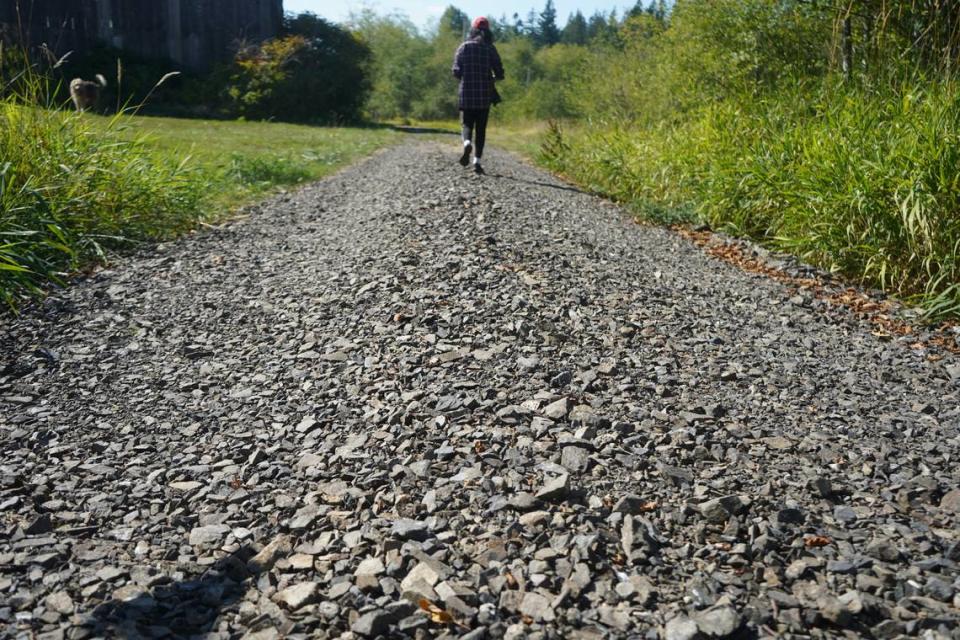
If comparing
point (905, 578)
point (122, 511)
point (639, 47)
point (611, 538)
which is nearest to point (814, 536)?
point (905, 578)

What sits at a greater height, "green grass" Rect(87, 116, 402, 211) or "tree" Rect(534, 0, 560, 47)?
"tree" Rect(534, 0, 560, 47)

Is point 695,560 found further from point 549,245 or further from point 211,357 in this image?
point 549,245

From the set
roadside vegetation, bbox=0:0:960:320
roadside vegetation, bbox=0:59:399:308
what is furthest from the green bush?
roadside vegetation, bbox=0:59:399:308

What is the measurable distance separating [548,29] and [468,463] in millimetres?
123014

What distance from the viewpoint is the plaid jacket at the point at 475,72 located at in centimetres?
909

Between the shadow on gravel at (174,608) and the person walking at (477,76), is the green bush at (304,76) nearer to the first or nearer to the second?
the person walking at (477,76)

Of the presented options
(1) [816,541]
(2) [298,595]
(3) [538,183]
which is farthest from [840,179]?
(2) [298,595]

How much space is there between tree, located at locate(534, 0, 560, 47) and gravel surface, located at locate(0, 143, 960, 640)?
387 feet

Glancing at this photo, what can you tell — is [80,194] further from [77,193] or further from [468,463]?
[468,463]

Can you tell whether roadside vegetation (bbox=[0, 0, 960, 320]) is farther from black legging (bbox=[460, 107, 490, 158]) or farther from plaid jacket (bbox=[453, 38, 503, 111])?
plaid jacket (bbox=[453, 38, 503, 111])

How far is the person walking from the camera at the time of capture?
9.10m

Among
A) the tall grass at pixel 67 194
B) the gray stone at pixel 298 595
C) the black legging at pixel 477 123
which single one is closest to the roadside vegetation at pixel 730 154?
the tall grass at pixel 67 194

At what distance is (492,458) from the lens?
2316 millimetres

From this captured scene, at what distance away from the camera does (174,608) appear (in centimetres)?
170
